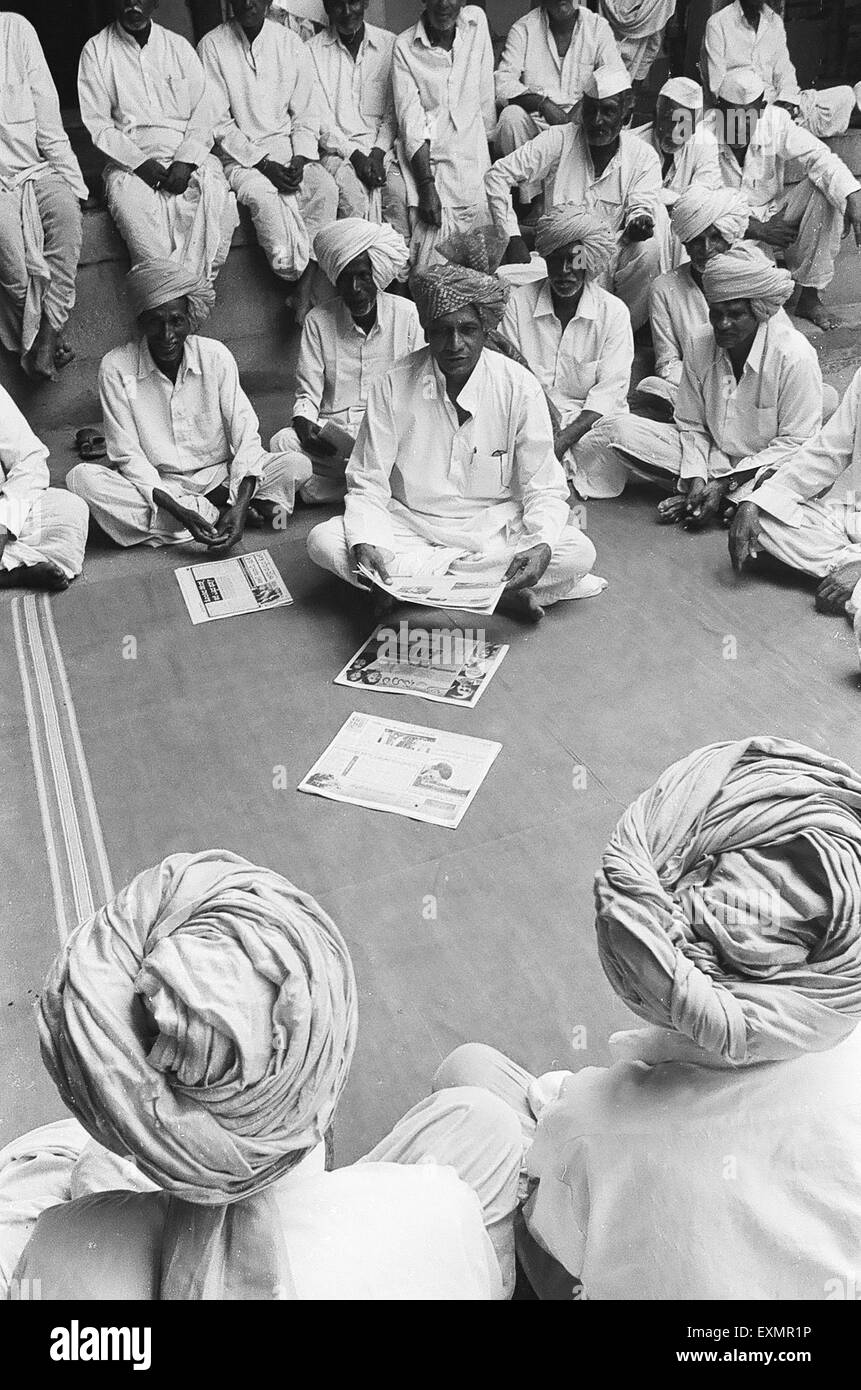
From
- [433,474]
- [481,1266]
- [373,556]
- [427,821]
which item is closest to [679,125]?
[433,474]

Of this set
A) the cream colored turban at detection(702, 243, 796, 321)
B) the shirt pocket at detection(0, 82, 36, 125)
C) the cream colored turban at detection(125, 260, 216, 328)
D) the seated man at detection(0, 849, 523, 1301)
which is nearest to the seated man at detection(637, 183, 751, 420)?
the cream colored turban at detection(702, 243, 796, 321)

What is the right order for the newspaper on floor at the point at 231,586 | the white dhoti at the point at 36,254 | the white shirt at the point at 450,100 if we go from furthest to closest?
the white shirt at the point at 450,100, the white dhoti at the point at 36,254, the newspaper on floor at the point at 231,586

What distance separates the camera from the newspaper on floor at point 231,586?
13.8 ft

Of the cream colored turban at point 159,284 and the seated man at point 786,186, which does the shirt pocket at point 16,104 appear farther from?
the seated man at point 786,186

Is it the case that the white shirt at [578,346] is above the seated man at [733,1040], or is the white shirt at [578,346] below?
below

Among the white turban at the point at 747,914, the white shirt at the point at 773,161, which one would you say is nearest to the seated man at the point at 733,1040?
the white turban at the point at 747,914

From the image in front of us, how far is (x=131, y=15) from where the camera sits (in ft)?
19.2

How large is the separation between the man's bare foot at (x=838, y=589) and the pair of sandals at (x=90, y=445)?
3329 millimetres

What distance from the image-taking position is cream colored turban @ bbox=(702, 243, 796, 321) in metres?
4.23

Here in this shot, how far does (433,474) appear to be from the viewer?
424 centimetres

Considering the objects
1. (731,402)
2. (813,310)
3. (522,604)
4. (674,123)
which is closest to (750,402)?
(731,402)

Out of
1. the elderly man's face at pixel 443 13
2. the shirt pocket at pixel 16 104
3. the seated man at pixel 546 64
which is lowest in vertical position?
the shirt pocket at pixel 16 104

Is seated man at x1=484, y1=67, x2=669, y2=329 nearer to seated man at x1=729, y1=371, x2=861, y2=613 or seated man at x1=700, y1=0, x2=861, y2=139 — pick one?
seated man at x1=700, y1=0, x2=861, y2=139

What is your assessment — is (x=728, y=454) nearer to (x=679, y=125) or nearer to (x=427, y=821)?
(x=427, y=821)
